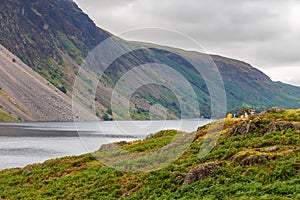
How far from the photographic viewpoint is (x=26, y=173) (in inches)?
1857

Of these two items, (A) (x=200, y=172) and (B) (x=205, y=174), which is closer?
(B) (x=205, y=174)

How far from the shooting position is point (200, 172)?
3183cm

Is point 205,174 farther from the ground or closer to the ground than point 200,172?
closer to the ground

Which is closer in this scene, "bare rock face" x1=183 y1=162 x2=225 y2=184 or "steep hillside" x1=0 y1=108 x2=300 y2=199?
"steep hillside" x1=0 y1=108 x2=300 y2=199

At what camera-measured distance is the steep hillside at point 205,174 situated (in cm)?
2855

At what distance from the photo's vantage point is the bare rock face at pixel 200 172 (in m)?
31.6

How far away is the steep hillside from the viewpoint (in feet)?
93.7

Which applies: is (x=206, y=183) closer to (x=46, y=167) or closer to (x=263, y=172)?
(x=263, y=172)

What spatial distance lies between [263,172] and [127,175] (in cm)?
1348

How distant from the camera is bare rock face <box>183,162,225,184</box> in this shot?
104ft

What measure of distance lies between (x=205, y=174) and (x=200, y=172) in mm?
425

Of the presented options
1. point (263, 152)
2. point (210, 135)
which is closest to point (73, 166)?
point (210, 135)

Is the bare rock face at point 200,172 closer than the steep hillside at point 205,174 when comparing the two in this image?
No

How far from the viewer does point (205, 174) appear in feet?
104
